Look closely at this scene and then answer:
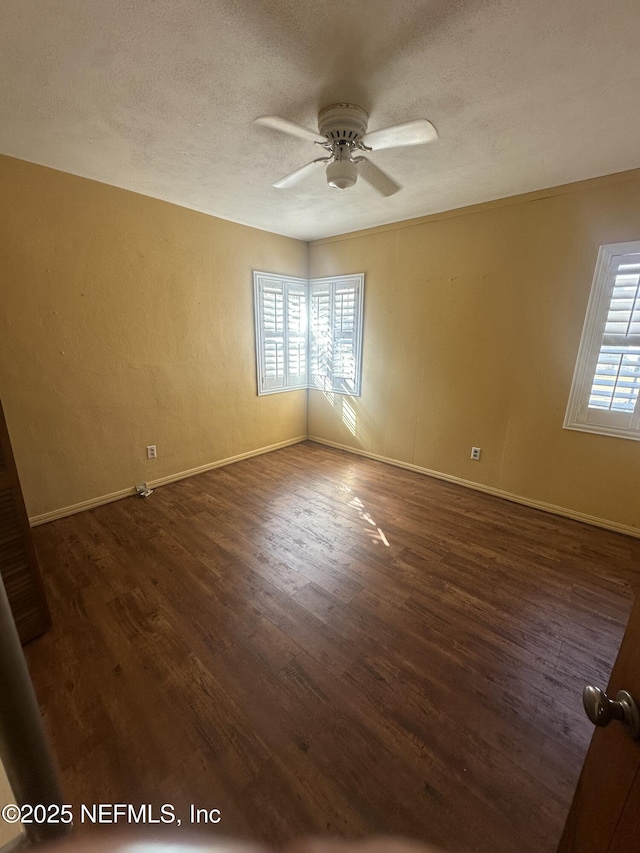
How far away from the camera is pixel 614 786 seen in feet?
1.71

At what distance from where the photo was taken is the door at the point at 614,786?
0.46 meters

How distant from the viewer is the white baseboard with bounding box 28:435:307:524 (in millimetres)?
2516

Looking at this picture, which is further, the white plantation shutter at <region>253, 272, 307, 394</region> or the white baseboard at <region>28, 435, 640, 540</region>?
the white plantation shutter at <region>253, 272, 307, 394</region>

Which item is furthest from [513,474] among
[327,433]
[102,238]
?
[102,238]

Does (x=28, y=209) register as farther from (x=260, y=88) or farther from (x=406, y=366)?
(x=406, y=366)

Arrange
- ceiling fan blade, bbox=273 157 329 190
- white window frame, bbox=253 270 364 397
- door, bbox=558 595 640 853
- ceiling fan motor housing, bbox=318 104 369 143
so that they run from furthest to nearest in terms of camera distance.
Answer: white window frame, bbox=253 270 364 397 < ceiling fan blade, bbox=273 157 329 190 < ceiling fan motor housing, bbox=318 104 369 143 < door, bbox=558 595 640 853

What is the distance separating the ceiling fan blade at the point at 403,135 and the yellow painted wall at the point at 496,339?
5.03 ft

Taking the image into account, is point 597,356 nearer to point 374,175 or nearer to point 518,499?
point 518,499

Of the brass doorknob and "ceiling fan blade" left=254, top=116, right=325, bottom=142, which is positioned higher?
"ceiling fan blade" left=254, top=116, right=325, bottom=142

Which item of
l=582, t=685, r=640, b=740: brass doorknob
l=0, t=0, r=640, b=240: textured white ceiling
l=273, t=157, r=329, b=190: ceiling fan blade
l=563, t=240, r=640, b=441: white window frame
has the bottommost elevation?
l=582, t=685, r=640, b=740: brass doorknob

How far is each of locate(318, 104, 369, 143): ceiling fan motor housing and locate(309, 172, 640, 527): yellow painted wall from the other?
5.36 ft

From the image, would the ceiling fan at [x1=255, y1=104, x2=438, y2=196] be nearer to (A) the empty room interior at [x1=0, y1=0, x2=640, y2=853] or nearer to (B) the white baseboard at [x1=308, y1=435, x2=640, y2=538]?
(A) the empty room interior at [x1=0, y1=0, x2=640, y2=853]

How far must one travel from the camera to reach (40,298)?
2271 mm

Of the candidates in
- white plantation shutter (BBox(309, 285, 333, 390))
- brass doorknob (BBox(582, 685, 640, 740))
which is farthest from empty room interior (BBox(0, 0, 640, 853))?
white plantation shutter (BBox(309, 285, 333, 390))
